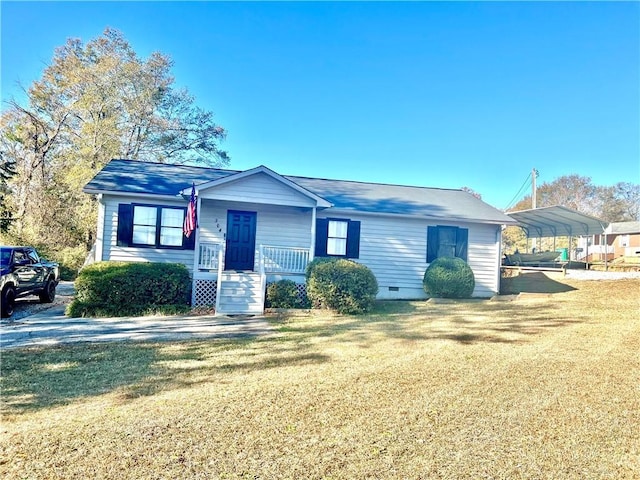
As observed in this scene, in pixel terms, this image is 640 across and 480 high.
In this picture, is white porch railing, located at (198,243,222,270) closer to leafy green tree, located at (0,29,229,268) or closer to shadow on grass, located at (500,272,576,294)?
shadow on grass, located at (500,272,576,294)

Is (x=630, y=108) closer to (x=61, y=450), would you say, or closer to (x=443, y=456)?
(x=443, y=456)

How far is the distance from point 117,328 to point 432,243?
386 inches

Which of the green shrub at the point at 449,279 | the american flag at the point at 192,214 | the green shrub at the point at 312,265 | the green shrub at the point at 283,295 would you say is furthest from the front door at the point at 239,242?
the green shrub at the point at 449,279

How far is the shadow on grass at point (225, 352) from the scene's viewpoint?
4574 mm

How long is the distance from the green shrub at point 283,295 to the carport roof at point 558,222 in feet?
31.8

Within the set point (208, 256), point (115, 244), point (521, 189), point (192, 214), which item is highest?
point (521, 189)

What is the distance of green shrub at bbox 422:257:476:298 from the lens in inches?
496

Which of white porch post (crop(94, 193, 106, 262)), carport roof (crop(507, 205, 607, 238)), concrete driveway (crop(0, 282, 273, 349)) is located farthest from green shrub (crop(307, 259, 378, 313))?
carport roof (crop(507, 205, 607, 238))

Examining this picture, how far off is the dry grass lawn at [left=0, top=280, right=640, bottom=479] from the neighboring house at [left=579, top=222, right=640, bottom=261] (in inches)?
1444

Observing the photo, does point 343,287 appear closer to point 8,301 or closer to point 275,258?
point 275,258

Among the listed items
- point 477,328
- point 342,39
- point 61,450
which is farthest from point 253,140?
point 61,450

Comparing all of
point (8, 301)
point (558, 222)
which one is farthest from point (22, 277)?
point (558, 222)

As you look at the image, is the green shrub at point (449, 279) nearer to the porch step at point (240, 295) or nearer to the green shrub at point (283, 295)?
the green shrub at point (283, 295)

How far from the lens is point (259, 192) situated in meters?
11.3
